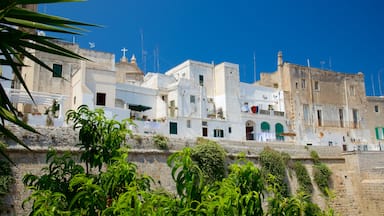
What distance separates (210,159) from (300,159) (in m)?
6.27

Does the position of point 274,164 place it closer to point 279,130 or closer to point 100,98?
point 100,98

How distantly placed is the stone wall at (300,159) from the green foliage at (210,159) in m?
0.92

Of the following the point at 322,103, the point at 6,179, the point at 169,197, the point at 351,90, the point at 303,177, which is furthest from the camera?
the point at 351,90

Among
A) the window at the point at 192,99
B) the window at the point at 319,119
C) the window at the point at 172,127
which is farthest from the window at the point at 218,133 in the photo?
the window at the point at 319,119

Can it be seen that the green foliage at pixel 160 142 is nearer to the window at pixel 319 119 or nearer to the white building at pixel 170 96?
the white building at pixel 170 96

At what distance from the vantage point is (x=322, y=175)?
18.9m

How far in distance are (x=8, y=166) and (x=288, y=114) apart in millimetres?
23729

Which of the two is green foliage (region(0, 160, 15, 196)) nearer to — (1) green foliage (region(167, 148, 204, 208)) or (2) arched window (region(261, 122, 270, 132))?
(1) green foliage (region(167, 148, 204, 208))

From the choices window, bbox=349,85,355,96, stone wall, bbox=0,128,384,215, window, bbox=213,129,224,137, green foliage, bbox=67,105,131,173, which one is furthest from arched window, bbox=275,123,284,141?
green foliage, bbox=67,105,131,173

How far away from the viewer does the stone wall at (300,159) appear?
12422 millimetres

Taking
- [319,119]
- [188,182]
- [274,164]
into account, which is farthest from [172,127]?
[188,182]

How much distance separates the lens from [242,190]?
4398mm

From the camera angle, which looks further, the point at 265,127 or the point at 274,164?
the point at 265,127

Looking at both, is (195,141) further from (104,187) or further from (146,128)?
(104,187)
